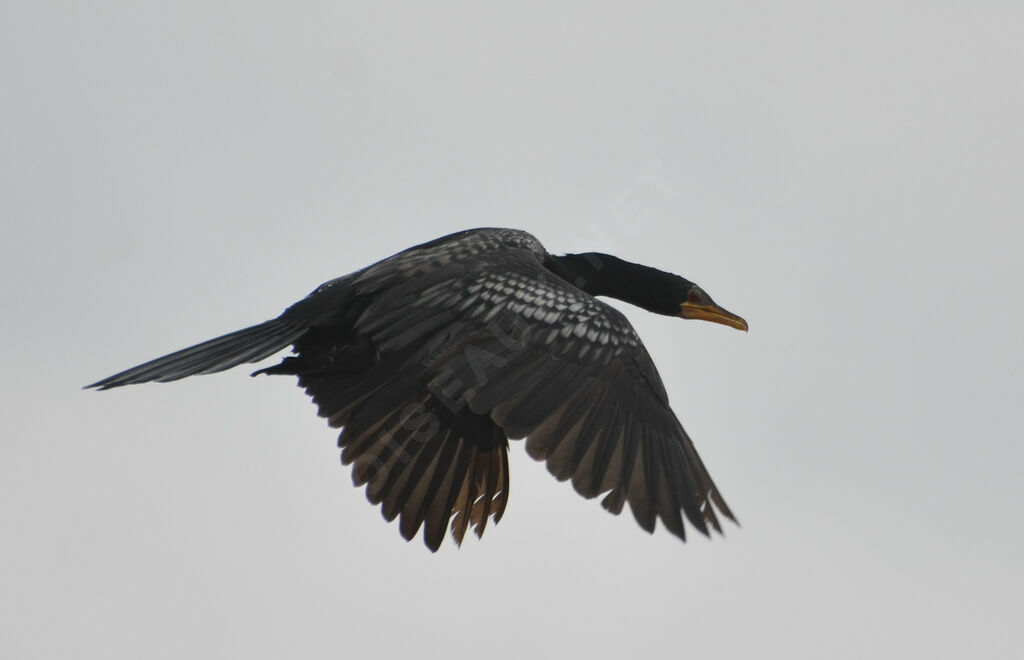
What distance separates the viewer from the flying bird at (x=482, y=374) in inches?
322

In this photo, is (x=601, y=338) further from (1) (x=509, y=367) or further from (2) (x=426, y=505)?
(2) (x=426, y=505)

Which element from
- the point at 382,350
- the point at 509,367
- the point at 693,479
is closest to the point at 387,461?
the point at 382,350

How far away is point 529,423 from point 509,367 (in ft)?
1.81

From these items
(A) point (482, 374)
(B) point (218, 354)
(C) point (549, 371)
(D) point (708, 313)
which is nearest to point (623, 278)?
(D) point (708, 313)

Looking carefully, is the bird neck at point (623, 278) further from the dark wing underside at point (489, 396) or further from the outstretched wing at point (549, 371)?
the outstretched wing at point (549, 371)

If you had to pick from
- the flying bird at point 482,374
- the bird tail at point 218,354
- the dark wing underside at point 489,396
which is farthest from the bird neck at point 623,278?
the bird tail at point 218,354

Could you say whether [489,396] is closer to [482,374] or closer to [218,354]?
[482,374]

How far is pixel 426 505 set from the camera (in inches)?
404

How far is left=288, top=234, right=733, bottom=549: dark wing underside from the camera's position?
8141 millimetres

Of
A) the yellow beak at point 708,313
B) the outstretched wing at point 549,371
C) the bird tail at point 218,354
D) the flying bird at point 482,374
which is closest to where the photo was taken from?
the outstretched wing at point 549,371

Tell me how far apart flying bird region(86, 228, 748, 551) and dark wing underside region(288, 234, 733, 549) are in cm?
1

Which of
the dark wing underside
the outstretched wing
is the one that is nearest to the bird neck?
the dark wing underside

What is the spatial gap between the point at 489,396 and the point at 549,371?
496 mm

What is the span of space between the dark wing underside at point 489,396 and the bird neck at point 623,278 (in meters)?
0.76
